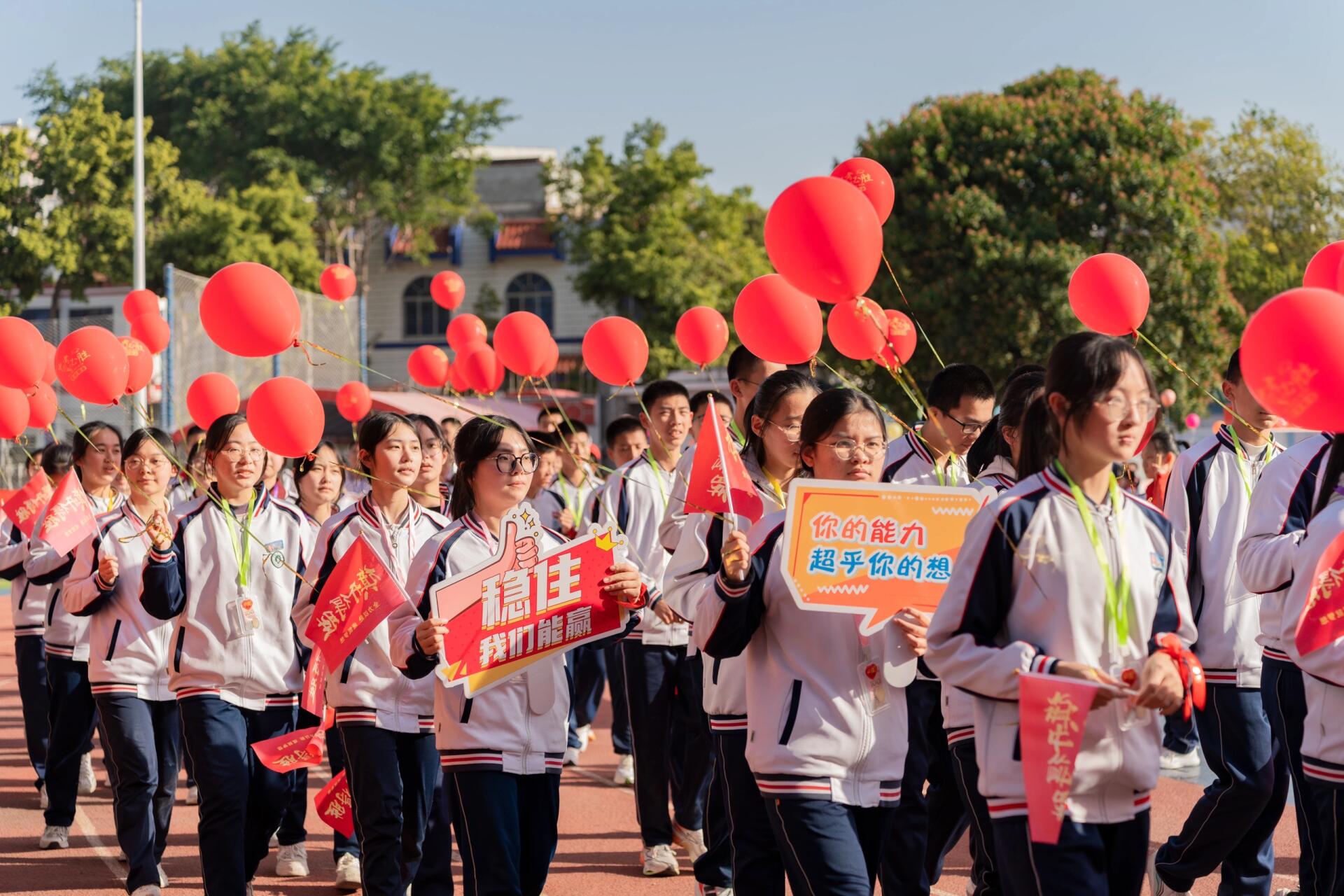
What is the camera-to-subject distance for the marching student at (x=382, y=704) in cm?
520

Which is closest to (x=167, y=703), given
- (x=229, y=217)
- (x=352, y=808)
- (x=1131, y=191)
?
(x=352, y=808)

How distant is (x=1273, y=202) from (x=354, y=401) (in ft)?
86.2

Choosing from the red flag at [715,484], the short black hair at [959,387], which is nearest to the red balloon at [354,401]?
the short black hair at [959,387]

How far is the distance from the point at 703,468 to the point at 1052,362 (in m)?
1.44

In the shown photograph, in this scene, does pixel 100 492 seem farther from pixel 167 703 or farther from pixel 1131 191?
pixel 1131 191

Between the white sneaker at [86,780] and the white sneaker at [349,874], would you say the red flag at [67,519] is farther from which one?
the white sneaker at [86,780]

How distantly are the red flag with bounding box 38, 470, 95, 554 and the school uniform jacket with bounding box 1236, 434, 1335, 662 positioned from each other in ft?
16.1

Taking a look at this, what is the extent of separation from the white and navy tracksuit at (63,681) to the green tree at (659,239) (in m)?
29.5

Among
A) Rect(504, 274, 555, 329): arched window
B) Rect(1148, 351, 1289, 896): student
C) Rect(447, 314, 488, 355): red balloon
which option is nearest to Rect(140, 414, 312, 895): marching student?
Rect(1148, 351, 1289, 896): student

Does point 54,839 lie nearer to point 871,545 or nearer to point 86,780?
point 86,780

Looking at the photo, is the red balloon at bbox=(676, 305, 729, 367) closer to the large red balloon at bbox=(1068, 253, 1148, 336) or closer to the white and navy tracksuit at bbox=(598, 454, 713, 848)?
the white and navy tracksuit at bbox=(598, 454, 713, 848)

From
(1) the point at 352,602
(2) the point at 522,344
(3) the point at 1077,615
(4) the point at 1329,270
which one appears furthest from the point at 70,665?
(4) the point at 1329,270

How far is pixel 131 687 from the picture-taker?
6.24m

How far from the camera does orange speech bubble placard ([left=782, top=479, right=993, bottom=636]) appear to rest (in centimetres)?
372
